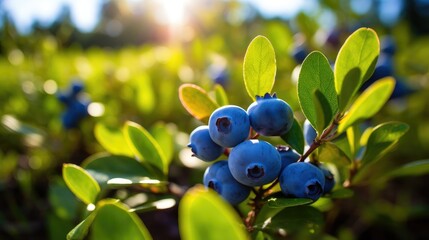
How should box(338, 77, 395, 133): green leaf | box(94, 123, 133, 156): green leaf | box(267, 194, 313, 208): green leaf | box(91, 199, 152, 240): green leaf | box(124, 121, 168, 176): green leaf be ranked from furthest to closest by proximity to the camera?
box(94, 123, 133, 156): green leaf < box(124, 121, 168, 176): green leaf < box(338, 77, 395, 133): green leaf < box(267, 194, 313, 208): green leaf < box(91, 199, 152, 240): green leaf

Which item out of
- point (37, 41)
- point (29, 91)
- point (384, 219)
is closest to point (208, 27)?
point (37, 41)

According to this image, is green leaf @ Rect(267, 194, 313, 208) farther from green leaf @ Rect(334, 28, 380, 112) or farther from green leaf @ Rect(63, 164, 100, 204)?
green leaf @ Rect(63, 164, 100, 204)

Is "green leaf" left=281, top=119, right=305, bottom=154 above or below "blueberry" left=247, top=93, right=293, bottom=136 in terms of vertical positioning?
below

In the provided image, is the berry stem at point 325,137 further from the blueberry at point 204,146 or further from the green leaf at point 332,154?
the blueberry at point 204,146

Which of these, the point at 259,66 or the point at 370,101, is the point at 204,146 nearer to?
the point at 259,66

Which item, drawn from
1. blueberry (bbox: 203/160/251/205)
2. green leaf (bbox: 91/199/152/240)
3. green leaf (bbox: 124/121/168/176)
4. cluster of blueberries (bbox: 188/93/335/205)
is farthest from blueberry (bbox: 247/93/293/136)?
green leaf (bbox: 91/199/152/240)

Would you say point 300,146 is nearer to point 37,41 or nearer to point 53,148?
point 53,148
